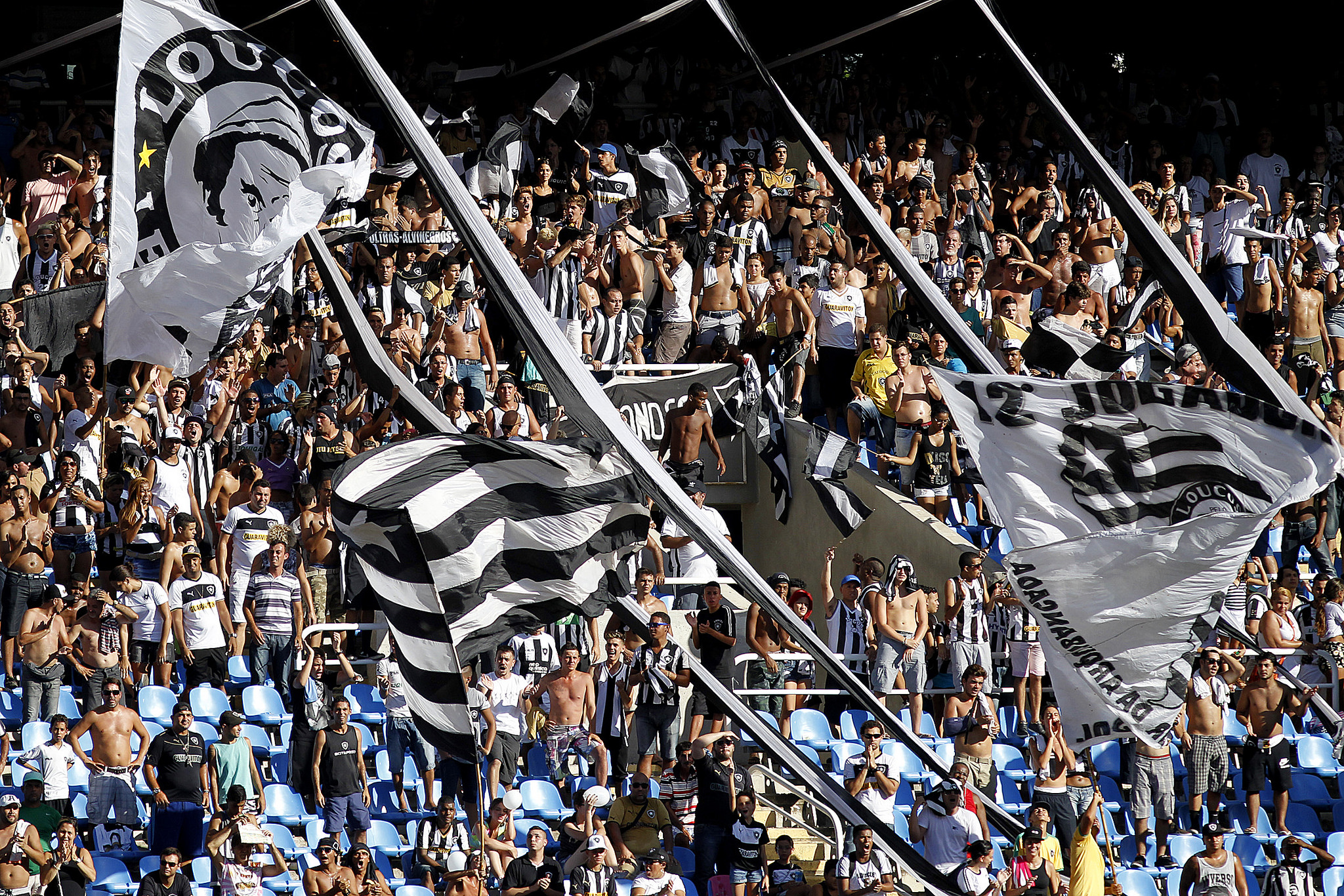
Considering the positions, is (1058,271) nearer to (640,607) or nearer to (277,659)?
(640,607)

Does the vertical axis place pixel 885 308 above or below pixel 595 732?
above

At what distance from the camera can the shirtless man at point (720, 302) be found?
1628 centimetres

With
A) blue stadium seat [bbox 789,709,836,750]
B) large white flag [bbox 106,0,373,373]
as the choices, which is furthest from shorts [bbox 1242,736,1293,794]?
large white flag [bbox 106,0,373,373]

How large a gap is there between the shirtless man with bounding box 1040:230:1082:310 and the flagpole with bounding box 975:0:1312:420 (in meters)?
1.60

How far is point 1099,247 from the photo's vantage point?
691 inches

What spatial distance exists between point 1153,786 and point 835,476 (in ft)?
11.0

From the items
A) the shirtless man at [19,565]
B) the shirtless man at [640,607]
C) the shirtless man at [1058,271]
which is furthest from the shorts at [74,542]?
the shirtless man at [1058,271]

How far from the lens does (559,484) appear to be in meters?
10.2

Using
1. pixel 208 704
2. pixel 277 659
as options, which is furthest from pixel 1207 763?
pixel 208 704

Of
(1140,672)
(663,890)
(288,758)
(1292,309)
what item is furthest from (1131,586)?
(1292,309)

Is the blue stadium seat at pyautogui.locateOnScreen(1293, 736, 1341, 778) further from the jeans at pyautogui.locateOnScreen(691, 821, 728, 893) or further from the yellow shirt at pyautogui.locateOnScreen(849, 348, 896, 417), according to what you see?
the jeans at pyautogui.locateOnScreen(691, 821, 728, 893)

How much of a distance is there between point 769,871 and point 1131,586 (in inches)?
141

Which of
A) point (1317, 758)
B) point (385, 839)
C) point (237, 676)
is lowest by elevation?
point (1317, 758)

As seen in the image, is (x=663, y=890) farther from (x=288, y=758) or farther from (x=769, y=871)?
(x=288, y=758)
